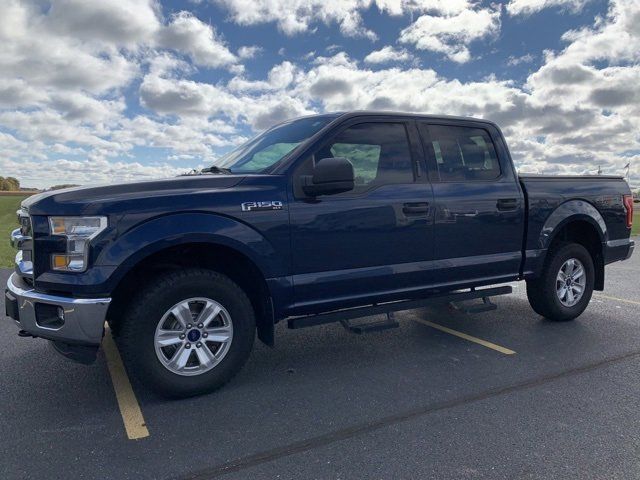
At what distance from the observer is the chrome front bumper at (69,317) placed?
9.73ft

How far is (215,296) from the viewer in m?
3.33

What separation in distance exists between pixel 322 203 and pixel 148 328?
149cm

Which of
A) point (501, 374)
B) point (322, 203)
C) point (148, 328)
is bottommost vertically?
point (501, 374)

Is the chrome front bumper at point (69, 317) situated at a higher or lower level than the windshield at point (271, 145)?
lower

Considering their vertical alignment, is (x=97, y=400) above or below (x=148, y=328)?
below

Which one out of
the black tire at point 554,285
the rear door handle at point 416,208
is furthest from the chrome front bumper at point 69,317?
the black tire at point 554,285

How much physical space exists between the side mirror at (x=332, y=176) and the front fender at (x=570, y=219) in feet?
8.29

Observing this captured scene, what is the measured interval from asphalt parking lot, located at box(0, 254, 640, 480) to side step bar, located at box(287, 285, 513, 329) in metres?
0.42


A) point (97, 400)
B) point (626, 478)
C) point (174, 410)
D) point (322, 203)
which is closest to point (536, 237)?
point (322, 203)

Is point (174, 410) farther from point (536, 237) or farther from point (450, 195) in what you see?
point (536, 237)

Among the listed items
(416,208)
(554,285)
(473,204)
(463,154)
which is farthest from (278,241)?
(554,285)

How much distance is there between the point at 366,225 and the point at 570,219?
261cm

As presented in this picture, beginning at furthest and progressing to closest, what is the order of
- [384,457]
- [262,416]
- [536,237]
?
[536,237] < [262,416] < [384,457]

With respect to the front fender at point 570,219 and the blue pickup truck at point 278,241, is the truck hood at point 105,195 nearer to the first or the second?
the blue pickup truck at point 278,241
